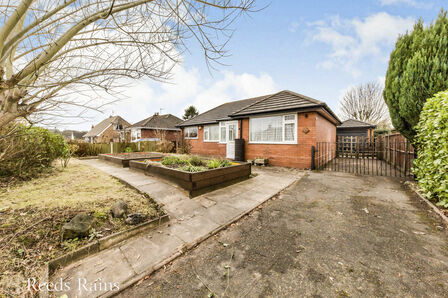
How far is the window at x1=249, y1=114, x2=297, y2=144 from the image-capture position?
27.7 feet

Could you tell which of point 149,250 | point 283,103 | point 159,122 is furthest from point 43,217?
point 159,122

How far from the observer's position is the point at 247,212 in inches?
140

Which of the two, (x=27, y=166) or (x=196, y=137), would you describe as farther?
(x=196, y=137)

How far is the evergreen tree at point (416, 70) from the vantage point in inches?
179

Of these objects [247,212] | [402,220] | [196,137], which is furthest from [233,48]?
[196,137]

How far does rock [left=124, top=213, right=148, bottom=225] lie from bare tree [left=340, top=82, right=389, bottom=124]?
1213 inches

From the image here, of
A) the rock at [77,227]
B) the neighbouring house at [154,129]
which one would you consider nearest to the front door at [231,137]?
the rock at [77,227]

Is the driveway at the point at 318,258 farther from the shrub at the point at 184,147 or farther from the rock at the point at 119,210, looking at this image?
the shrub at the point at 184,147

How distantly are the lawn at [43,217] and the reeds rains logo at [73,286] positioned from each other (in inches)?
3.9

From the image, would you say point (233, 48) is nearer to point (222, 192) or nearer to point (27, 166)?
point (222, 192)

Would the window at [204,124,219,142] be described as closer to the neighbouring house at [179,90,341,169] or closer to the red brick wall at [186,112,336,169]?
the neighbouring house at [179,90,341,169]

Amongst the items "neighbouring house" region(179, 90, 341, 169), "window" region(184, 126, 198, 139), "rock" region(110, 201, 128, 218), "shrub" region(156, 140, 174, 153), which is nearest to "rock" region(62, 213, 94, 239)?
"rock" region(110, 201, 128, 218)

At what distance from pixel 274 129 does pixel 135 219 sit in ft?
26.0

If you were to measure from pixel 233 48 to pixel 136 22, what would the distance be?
1.42m
